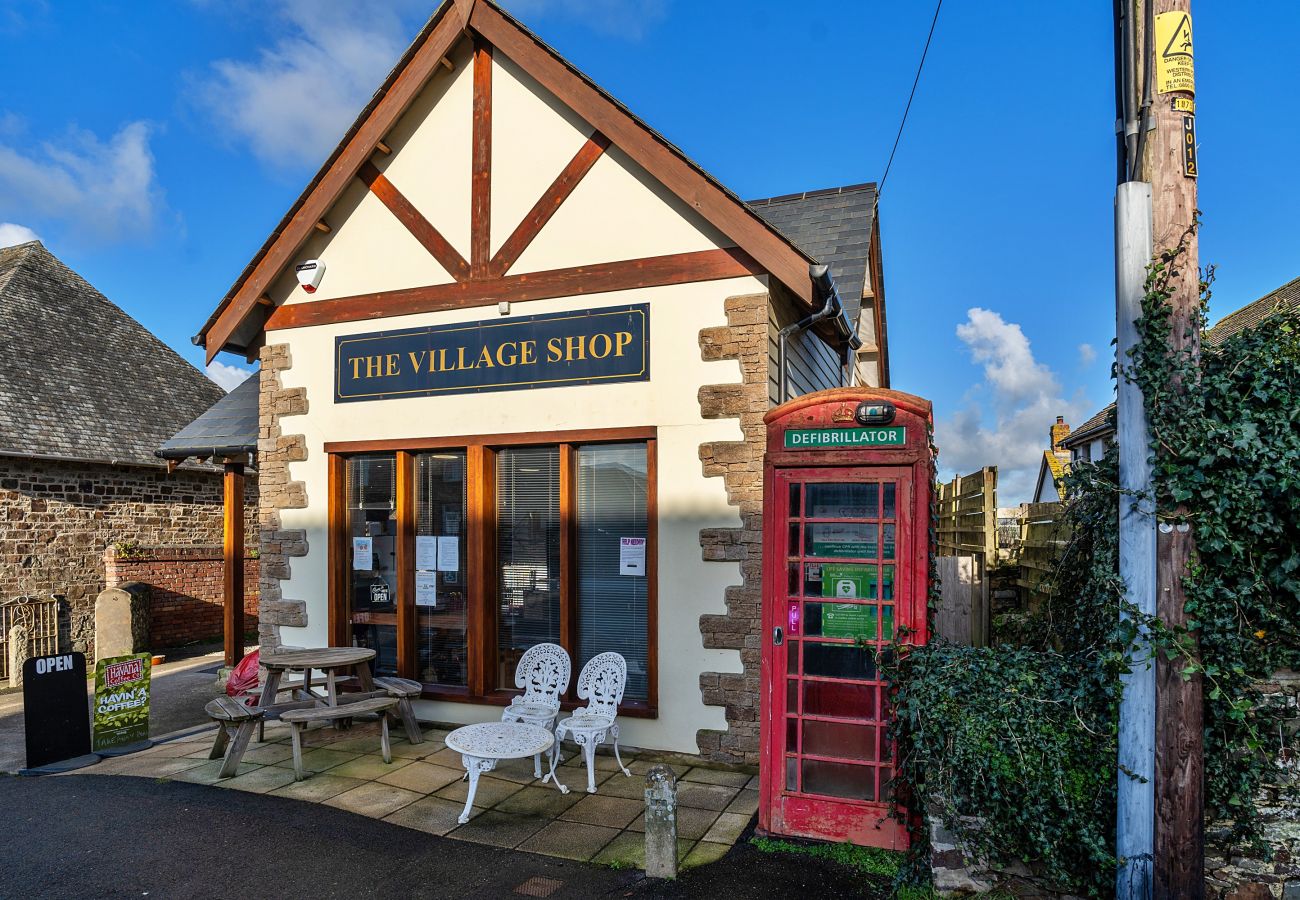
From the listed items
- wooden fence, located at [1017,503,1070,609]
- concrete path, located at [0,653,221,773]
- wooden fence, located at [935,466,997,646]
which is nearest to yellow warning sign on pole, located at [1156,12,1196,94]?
wooden fence, located at [1017,503,1070,609]

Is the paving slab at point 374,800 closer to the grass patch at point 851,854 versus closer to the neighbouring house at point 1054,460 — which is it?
the grass patch at point 851,854

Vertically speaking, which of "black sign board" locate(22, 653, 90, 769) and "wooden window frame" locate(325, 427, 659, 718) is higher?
"wooden window frame" locate(325, 427, 659, 718)

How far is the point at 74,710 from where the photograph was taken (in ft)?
25.3

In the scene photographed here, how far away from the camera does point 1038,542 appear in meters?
8.57

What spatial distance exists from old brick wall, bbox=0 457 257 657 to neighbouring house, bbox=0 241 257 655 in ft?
0.06

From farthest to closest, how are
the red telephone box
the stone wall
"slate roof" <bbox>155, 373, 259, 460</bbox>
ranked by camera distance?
the stone wall
"slate roof" <bbox>155, 373, 259, 460</bbox>
the red telephone box

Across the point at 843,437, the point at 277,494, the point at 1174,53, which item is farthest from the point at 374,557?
the point at 1174,53

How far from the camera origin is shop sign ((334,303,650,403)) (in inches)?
301

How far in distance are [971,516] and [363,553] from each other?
7992 mm

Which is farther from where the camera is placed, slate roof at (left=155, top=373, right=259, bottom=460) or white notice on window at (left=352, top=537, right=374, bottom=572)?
slate roof at (left=155, top=373, right=259, bottom=460)

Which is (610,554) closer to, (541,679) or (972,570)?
(541,679)

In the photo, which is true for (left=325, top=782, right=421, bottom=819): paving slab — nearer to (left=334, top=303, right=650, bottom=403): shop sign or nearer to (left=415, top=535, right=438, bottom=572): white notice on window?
(left=415, top=535, right=438, bottom=572): white notice on window

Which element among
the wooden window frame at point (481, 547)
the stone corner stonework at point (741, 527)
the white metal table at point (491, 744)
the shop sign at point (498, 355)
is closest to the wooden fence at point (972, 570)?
the stone corner stonework at point (741, 527)

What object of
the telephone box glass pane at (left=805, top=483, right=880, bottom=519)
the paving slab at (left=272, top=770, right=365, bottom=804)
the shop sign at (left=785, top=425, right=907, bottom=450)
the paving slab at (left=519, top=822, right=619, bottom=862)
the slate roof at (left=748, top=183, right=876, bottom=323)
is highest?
the slate roof at (left=748, top=183, right=876, bottom=323)
